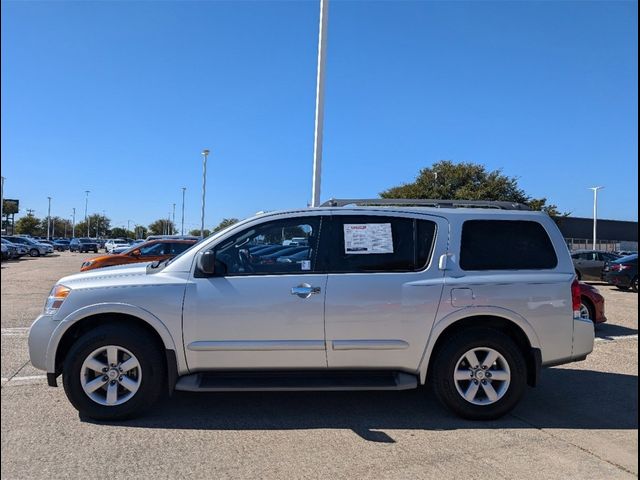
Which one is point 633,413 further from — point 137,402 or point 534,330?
point 137,402

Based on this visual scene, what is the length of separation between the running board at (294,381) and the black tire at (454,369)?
271mm

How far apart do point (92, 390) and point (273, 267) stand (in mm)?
1890

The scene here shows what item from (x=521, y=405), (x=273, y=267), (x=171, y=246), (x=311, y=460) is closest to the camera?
(x=311, y=460)

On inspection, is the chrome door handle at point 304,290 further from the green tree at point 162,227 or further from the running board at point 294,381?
the green tree at point 162,227

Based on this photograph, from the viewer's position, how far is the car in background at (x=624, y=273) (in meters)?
18.0

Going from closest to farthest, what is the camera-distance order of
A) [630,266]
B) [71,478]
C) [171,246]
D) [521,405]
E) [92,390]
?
[71,478] → [92,390] → [521,405] → [171,246] → [630,266]

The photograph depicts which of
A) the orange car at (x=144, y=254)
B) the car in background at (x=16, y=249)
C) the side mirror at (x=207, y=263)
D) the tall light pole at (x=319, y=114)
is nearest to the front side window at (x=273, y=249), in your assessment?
the side mirror at (x=207, y=263)

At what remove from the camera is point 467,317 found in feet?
15.7

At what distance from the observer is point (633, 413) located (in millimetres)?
5070

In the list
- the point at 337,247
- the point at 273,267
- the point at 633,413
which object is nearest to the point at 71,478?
the point at 273,267

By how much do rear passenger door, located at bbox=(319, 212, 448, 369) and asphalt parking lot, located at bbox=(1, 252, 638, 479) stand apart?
24.8 inches

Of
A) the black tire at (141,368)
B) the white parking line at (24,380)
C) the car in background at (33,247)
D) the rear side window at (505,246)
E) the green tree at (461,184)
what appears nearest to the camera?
the black tire at (141,368)

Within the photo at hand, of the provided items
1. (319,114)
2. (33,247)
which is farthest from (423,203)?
(33,247)

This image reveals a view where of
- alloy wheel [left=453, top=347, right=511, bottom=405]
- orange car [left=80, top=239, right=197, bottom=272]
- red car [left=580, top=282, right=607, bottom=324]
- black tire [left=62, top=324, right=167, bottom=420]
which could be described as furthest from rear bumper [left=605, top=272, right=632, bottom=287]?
black tire [left=62, top=324, right=167, bottom=420]
